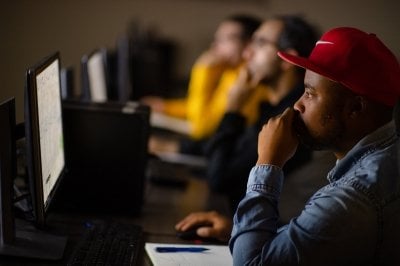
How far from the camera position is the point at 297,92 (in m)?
2.21

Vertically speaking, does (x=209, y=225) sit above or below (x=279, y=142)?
below

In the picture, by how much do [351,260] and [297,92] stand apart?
1095 millimetres

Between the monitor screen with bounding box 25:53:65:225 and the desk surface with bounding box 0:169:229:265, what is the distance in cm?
13

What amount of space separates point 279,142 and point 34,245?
62 centimetres

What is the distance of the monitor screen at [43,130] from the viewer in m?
1.27

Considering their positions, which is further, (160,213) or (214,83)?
(214,83)

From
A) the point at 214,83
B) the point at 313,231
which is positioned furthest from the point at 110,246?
the point at 214,83

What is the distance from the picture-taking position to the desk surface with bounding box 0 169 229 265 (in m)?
1.64

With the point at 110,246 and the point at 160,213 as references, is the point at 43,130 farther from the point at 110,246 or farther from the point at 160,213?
the point at 160,213

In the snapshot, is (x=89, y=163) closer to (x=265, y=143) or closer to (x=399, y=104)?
(x=265, y=143)

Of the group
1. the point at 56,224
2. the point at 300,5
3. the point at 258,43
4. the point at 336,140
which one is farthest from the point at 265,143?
the point at 300,5

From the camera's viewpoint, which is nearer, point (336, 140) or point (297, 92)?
point (336, 140)

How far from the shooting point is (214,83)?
341 centimetres

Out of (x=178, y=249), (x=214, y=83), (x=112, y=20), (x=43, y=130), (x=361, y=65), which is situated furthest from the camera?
(x=112, y=20)
